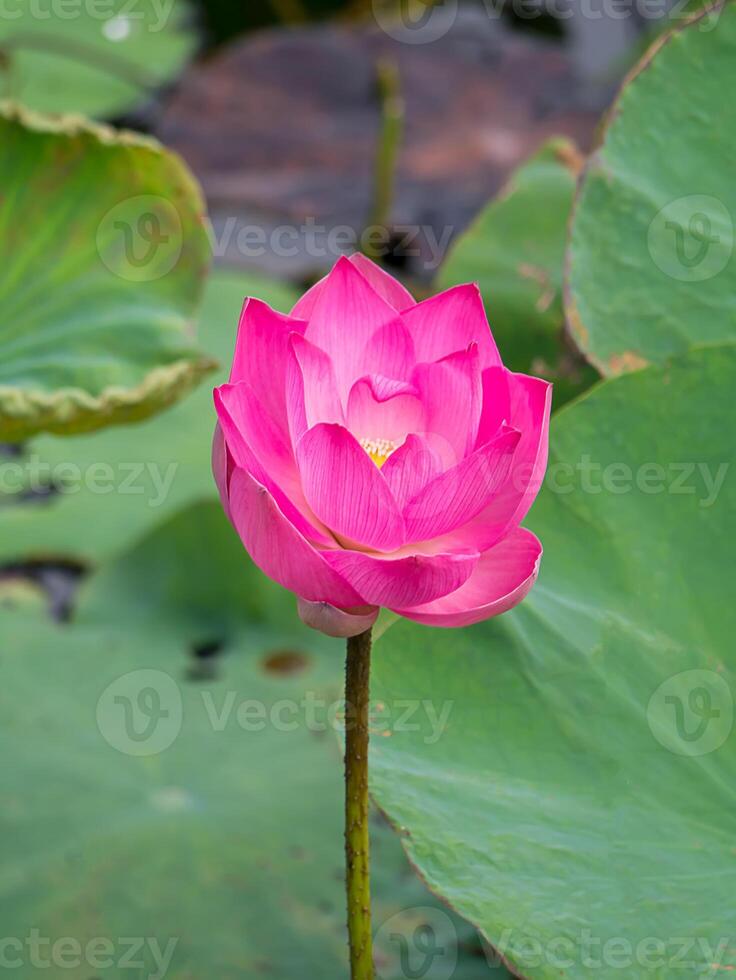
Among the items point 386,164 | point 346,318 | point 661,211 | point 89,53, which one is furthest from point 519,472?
point 89,53

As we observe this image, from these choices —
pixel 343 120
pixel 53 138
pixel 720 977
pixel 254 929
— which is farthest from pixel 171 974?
pixel 343 120

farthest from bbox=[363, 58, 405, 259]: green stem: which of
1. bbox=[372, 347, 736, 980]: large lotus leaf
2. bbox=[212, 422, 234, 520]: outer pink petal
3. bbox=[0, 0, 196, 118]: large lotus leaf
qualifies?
bbox=[212, 422, 234, 520]: outer pink petal

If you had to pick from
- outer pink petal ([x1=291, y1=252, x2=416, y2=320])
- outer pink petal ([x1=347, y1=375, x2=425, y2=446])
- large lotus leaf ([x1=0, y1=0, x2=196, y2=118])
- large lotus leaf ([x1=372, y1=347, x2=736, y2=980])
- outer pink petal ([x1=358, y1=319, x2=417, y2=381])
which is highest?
outer pink petal ([x1=291, y1=252, x2=416, y2=320])

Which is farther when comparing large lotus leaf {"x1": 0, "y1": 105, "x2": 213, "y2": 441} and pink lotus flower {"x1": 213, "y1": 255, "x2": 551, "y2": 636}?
large lotus leaf {"x1": 0, "y1": 105, "x2": 213, "y2": 441}

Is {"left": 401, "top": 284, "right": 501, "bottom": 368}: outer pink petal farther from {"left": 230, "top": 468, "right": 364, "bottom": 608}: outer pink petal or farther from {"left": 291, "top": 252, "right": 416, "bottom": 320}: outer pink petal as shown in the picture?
{"left": 230, "top": 468, "right": 364, "bottom": 608}: outer pink petal

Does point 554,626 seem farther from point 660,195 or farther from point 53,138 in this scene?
point 53,138

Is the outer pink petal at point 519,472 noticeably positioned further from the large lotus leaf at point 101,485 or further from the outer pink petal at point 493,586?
the large lotus leaf at point 101,485

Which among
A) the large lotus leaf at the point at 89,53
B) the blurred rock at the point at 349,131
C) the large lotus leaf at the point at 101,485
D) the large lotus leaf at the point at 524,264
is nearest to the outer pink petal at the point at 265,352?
the large lotus leaf at the point at 524,264
